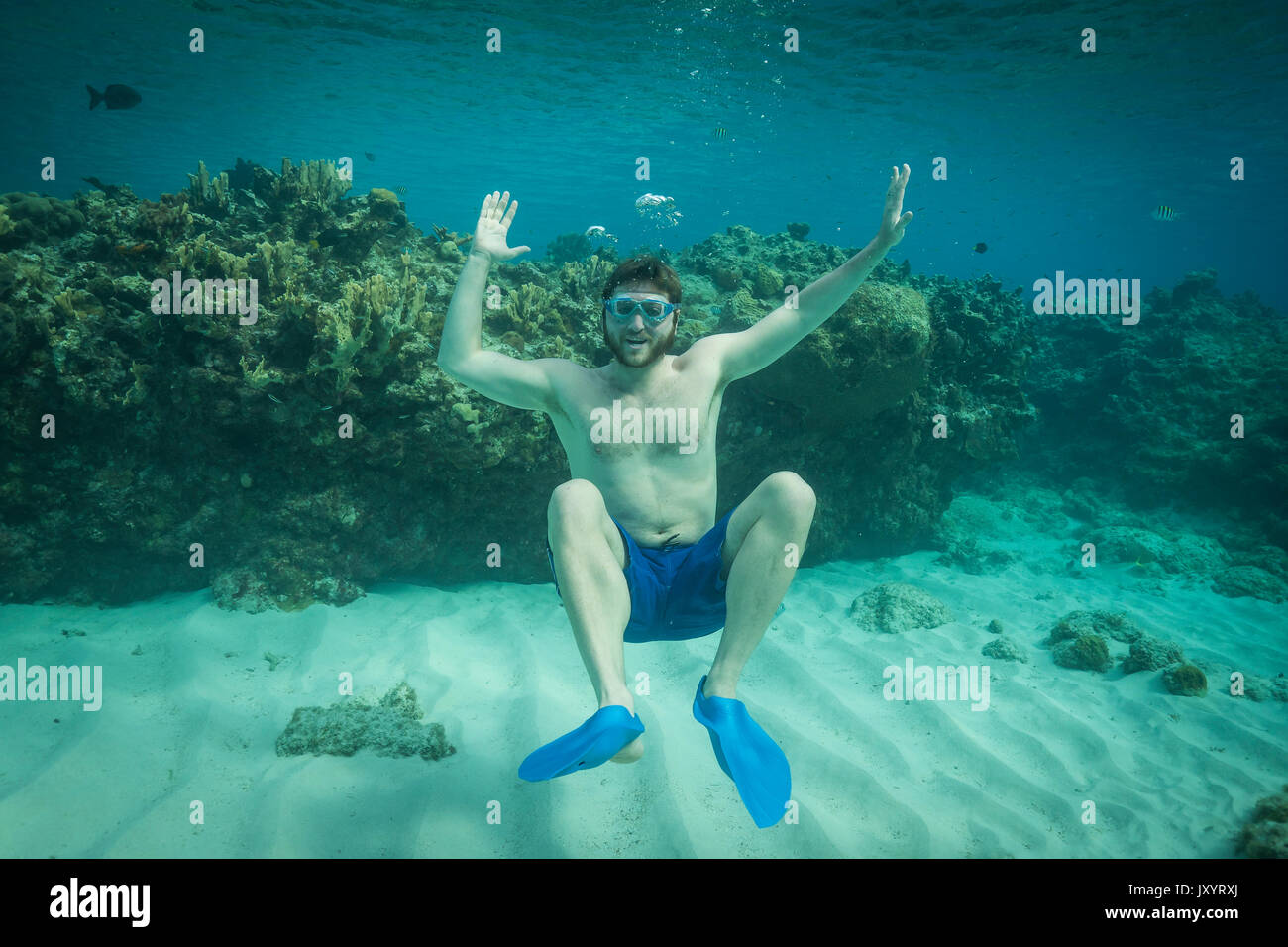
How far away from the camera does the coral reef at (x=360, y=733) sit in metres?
3.81

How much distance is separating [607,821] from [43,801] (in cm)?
312

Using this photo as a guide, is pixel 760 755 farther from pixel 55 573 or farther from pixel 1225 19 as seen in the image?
pixel 1225 19

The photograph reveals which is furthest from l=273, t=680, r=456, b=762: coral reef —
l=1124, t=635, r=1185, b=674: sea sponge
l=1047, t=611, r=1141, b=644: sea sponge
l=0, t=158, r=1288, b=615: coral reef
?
l=1124, t=635, r=1185, b=674: sea sponge

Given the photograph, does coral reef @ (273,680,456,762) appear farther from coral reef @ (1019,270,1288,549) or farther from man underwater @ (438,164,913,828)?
coral reef @ (1019,270,1288,549)

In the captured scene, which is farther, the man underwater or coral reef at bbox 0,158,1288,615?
coral reef at bbox 0,158,1288,615

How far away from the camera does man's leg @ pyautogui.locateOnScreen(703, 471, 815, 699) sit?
3049mm

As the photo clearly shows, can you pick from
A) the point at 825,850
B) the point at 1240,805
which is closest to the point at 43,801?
the point at 825,850

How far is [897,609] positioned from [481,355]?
5.10 m

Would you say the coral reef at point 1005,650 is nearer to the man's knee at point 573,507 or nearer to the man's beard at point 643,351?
the man's beard at point 643,351

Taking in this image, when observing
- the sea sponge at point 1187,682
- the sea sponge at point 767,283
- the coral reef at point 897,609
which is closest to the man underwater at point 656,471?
the coral reef at point 897,609

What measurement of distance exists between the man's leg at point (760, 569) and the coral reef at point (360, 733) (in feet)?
6.66

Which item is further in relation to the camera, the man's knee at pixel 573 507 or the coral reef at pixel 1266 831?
the coral reef at pixel 1266 831

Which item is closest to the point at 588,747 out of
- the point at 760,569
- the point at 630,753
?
the point at 630,753

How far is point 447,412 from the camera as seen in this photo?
5340mm
